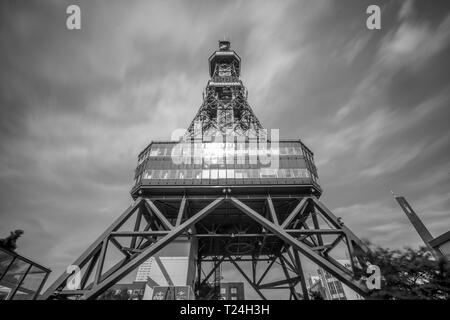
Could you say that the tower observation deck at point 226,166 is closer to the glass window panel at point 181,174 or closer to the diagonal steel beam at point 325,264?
the glass window panel at point 181,174

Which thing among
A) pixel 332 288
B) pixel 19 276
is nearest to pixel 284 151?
pixel 19 276

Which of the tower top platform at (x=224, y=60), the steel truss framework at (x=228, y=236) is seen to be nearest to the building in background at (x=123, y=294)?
the steel truss framework at (x=228, y=236)

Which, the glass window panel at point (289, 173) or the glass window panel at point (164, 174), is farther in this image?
the glass window panel at point (289, 173)

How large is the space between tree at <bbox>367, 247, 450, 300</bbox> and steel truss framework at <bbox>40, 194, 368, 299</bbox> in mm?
2040

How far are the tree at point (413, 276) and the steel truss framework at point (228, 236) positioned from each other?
80.3 inches

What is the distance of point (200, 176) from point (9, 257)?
17.8m

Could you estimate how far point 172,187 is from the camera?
24.1m

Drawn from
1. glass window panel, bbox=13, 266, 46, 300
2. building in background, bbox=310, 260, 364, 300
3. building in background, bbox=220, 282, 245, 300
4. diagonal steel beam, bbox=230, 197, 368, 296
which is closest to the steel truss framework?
diagonal steel beam, bbox=230, 197, 368, 296

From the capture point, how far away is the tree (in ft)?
48.7

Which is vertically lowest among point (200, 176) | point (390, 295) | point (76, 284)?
point (390, 295)

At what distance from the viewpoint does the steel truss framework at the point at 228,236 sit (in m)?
18.7

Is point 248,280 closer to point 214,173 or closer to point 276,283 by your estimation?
point 276,283
